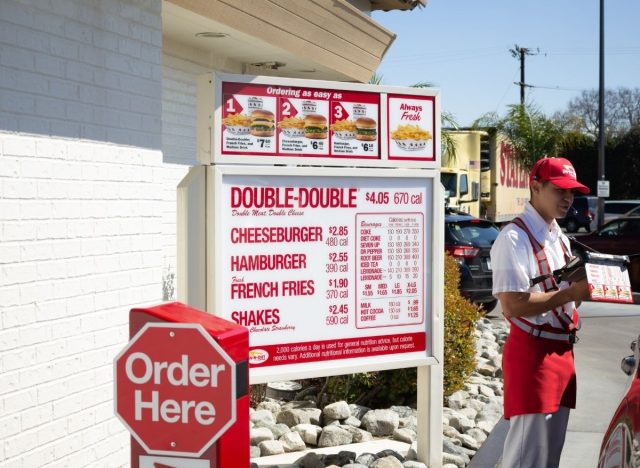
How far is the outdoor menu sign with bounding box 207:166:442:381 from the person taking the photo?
5.10 metres

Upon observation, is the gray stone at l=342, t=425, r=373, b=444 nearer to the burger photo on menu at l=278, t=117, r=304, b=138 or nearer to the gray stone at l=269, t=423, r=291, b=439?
the gray stone at l=269, t=423, r=291, b=439

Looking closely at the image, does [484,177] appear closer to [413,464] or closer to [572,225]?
[572,225]

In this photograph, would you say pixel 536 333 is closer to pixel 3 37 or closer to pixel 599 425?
pixel 3 37

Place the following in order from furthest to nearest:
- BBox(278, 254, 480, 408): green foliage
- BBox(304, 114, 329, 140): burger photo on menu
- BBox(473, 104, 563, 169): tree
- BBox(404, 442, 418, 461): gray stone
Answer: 1. BBox(473, 104, 563, 169): tree
2. BBox(278, 254, 480, 408): green foliage
3. BBox(404, 442, 418, 461): gray stone
4. BBox(304, 114, 329, 140): burger photo on menu

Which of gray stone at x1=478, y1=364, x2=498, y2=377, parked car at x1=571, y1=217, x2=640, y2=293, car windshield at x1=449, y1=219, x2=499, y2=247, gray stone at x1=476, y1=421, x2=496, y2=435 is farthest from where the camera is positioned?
parked car at x1=571, y1=217, x2=640, y2=293

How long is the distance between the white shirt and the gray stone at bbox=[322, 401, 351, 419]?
2812mm

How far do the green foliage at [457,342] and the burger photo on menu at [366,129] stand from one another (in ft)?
8.76

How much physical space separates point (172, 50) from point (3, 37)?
3.95 m

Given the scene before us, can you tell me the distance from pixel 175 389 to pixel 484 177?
97.1ft

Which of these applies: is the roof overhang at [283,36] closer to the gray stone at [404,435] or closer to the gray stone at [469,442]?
the gray stone at [404,435]

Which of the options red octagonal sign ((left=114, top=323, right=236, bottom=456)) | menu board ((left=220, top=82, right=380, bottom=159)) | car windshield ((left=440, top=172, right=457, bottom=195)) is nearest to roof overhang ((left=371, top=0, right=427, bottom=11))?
menu board ((left=220, top=82, right=380, bottom=159))

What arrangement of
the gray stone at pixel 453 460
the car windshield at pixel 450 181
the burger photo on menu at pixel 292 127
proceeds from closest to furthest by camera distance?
the burger photo on menu at pixel 292 127 < the gray stone at pixel 453 460 < the car windshield at pixel 450 181

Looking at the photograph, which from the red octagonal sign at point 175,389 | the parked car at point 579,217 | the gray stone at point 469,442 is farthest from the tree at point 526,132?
the red octagonal sign at point 175,389

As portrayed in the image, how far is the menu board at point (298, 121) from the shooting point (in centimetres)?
508
